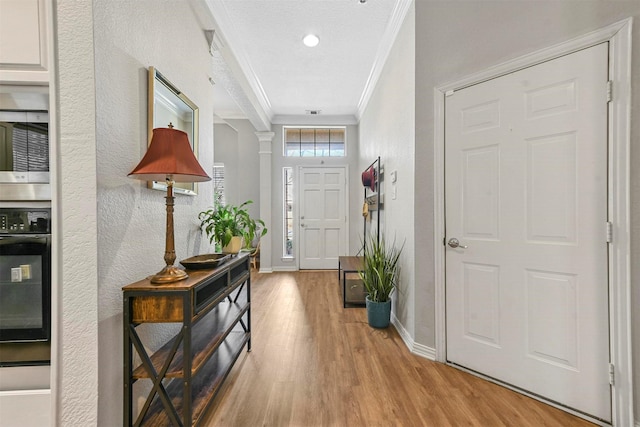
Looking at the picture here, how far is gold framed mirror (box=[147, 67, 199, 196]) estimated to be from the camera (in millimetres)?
1481

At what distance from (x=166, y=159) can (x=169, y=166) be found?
A: 4 centimetres

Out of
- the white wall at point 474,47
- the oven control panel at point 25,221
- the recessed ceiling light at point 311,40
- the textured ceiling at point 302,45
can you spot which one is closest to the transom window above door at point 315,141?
the textured ceiling at point 302,45

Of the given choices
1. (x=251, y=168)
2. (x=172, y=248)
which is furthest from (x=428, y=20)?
(x=251, y=168)

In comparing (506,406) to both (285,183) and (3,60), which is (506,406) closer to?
(3,60)

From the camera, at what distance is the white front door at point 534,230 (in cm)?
153

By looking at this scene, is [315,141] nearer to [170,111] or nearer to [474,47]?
[474,47]

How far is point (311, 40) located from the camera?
115 inches

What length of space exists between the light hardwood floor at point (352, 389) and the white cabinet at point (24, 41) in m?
1.84

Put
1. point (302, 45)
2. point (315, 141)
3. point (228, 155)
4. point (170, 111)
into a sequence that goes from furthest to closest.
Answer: point (228, 155)
point (315, 141)
point (302, 45)
point (170, 111)

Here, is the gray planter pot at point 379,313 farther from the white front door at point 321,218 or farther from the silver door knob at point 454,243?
the white front door at point 321,218

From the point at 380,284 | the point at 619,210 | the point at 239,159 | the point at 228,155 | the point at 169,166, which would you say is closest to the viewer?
the point at 169,166

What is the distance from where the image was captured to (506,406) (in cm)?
162

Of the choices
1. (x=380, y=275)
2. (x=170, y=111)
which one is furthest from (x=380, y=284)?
(x=170, y=111)

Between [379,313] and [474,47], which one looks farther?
[379,313]
